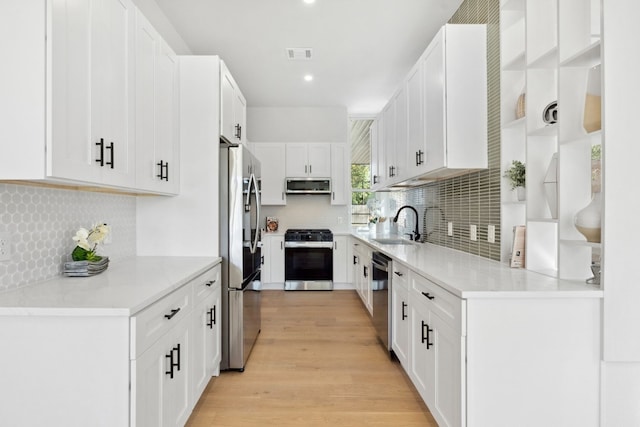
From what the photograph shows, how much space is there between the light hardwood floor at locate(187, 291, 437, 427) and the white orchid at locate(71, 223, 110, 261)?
1099mm

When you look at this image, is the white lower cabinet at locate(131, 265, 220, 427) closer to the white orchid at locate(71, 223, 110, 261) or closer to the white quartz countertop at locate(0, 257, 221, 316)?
the white quartz countertop at locate(0, 257, 221, 316)

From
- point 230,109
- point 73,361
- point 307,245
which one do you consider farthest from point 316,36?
point 73,361

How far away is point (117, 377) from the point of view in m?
1.28

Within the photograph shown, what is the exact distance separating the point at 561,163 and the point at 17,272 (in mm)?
2508

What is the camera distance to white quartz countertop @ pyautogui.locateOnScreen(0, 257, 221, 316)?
4.11 feet

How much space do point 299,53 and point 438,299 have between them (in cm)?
298

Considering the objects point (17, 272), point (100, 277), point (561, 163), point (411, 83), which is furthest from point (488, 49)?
point (17, 272)

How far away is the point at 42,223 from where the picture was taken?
173 centimetres

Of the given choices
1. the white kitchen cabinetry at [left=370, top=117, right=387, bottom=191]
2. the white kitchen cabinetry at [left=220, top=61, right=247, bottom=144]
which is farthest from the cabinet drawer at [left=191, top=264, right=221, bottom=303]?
the white kitchen cabinetry at [left=370, top=117, right=387, bottom=191]

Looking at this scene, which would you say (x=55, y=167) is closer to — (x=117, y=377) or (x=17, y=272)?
(x=17, y=272)

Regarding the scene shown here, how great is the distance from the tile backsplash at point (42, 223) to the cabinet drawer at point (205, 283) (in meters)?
0.64

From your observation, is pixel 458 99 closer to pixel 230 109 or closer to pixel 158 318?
pixel 230 109

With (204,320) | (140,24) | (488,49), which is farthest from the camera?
(488,49)

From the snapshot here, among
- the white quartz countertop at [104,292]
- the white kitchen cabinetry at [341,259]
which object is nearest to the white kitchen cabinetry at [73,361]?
the white quartz countertop at [104,292]
